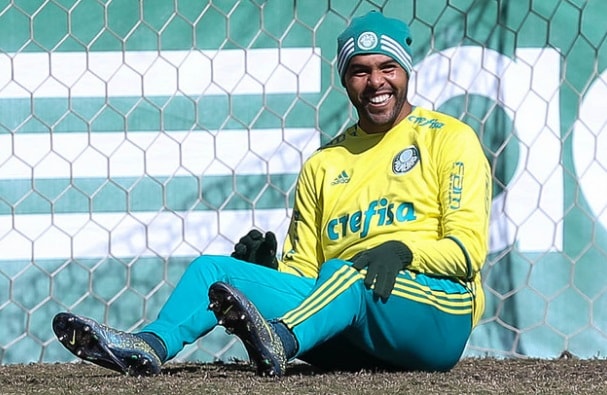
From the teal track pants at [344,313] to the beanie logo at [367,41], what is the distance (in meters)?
0.38

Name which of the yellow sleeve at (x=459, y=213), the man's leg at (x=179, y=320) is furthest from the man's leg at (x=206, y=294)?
the yellow sleeve at (x=459, y=213)

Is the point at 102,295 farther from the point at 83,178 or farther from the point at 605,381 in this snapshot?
the point at 605,381

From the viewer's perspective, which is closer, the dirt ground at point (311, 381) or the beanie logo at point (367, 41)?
the dirt ground at point (311, 381)

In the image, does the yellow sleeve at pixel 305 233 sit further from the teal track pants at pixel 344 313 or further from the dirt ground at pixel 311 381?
the dirt ground at pixel 311 381

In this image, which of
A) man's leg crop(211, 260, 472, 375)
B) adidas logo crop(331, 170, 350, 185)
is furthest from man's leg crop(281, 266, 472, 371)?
adidas logo crop(331, 170, 350, 185)

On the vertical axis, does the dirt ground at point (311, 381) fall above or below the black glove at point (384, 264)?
below

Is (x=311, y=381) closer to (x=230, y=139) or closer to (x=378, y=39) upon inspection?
(x=378, y=39)

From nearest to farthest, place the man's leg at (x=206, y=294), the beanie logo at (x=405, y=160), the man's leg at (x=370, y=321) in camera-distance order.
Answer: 1. the man's leg at (x=370, y=321)
2. the man's leg at (x=206, y=294)
3. the beanie logo at (x=405, y=160)

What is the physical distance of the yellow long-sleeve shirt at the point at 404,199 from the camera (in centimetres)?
185

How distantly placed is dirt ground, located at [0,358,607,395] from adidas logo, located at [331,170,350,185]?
1.02ft

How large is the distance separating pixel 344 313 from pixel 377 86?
1.36 ft

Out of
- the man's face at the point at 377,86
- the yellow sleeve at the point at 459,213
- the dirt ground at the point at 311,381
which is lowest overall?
the dirt ground at the point at 311,381

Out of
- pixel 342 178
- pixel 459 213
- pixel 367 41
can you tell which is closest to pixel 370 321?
pixel 459 213

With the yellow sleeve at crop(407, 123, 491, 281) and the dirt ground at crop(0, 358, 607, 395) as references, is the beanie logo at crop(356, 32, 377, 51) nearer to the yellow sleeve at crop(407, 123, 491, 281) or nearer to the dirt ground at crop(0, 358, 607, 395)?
the yellow sleeve at crop(407, 123, 491, 281)
